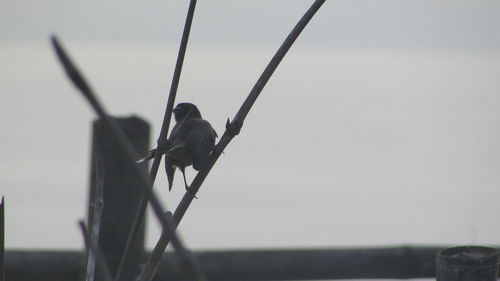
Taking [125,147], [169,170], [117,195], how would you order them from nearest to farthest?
[125,147], [117,195], [169,170]

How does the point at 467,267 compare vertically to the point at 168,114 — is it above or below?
below

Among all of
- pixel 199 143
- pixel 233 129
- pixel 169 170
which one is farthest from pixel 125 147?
pixel 169 170

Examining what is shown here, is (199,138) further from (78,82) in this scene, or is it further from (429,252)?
(78,82)

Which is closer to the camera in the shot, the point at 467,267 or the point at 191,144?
the point at 467,267

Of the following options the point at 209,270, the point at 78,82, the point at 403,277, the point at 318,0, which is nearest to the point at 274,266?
the point at 209,270

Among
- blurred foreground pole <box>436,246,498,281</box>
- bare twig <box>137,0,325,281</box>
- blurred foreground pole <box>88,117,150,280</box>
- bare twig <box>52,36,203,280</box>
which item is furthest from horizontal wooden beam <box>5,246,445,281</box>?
bare twig <box>52,36,203,280</box>

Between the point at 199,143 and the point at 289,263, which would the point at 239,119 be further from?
the point at 199,143
